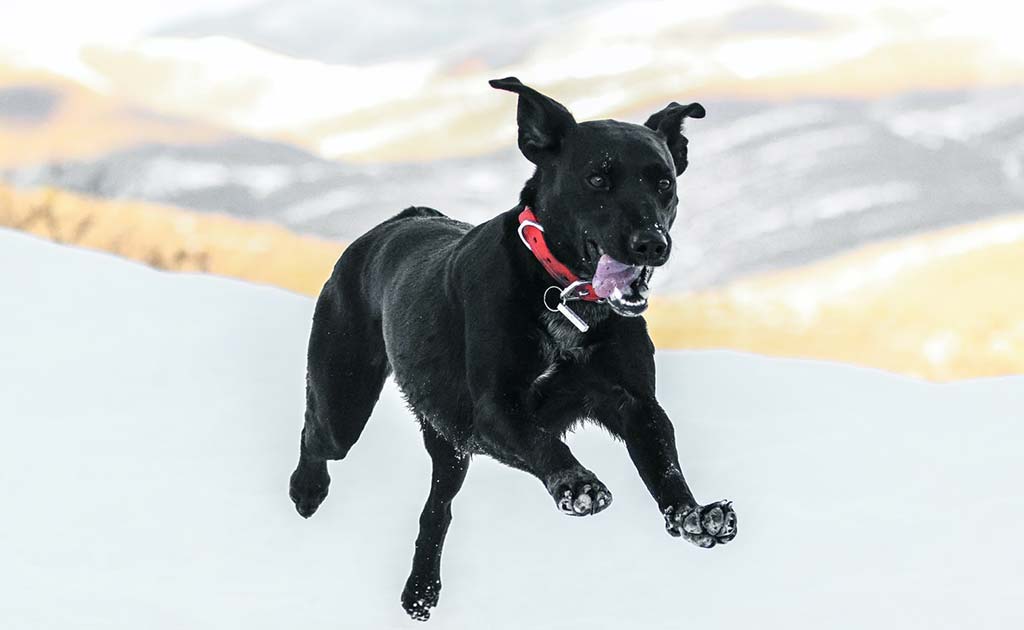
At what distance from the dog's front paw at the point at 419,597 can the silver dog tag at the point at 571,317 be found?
5.68ft

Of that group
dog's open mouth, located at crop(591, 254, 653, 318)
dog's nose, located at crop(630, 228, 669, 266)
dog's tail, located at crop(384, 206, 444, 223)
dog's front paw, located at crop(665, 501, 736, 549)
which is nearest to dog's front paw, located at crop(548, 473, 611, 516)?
dog's front paw, located at crop(665, 501, 736, 549)

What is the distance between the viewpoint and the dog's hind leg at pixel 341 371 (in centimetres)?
635

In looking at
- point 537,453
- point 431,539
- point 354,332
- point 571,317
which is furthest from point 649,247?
point 354,332

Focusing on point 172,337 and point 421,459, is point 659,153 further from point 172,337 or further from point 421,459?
point 172,337

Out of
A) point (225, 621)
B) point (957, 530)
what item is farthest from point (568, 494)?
point (957, 530)

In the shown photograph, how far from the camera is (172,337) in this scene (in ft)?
37.0

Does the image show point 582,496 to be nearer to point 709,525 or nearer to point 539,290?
point 709,525

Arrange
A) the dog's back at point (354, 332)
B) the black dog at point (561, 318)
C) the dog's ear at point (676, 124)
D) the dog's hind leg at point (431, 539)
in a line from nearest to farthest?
the black dog at point (561, 318), the dog's ear at point (676, 124), the dog's hind leg at point (431, 539), the dog's back at point (354, 332)

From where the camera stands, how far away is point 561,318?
4797mm

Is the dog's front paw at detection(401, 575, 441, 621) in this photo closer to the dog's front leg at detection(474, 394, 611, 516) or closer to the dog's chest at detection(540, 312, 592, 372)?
the dog's front leg at detection(474, 394, 611, 516)

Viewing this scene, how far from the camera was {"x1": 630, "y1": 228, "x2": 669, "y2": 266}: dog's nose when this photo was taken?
441cm

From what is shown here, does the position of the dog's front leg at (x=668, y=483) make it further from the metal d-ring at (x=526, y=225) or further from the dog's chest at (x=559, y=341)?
the metal d-ring at (x=526, y=225)

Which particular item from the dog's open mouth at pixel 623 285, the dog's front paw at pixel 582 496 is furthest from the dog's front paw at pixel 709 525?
the dog's open mouth at pixel 623 285

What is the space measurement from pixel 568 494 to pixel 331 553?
3405 mm
